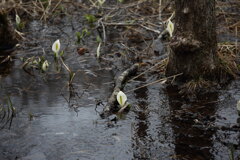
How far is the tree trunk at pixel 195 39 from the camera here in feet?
12.3

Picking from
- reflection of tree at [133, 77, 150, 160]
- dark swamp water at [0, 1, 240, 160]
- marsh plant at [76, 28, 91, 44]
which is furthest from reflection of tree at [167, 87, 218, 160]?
marsh plant at [76, 28, 91, 44]

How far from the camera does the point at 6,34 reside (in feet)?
18.8

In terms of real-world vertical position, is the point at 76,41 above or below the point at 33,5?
below

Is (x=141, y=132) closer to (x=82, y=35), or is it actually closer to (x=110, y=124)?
(x=110, y=124)

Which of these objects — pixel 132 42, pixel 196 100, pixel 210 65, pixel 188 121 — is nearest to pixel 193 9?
pixel 210 65

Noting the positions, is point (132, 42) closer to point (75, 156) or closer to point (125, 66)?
point (125, 66)

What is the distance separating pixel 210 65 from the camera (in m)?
3.94

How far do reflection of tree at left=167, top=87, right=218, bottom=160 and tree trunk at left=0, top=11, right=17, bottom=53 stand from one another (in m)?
2.73

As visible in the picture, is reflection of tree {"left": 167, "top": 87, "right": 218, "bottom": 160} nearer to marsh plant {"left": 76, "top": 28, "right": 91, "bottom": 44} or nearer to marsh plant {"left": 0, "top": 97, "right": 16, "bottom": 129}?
marsh plant {"left": 0, "top": 97, "right": 16, "bottom": 129}

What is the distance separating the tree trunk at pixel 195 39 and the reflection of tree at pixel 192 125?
0.86ft

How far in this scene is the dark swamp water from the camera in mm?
2873

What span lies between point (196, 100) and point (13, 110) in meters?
1.58

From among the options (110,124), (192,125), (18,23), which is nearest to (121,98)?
(110,124)

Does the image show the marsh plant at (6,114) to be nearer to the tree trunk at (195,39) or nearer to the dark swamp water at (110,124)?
the dark swamp water at (110,124)
